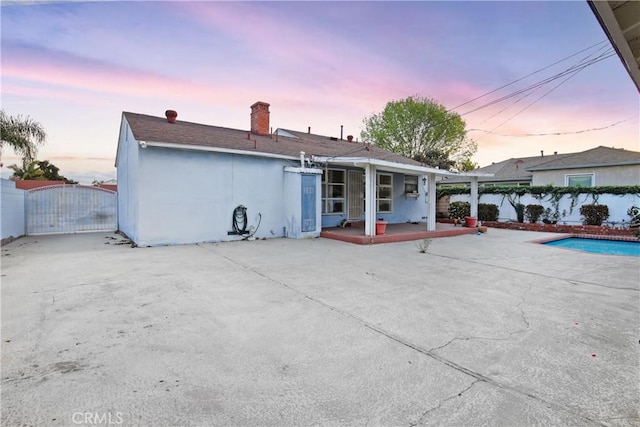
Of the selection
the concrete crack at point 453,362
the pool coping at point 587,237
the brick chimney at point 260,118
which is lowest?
the concrete crack at point 453,362

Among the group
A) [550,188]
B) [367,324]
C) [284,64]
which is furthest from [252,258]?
[550,188]

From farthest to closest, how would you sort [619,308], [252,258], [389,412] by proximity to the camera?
1. [252,258]
2. [619,308]
3. [389,412]

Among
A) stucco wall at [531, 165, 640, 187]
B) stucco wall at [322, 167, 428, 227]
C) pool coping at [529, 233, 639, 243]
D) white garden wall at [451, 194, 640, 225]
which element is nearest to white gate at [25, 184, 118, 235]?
stucco wall at [322, 167, 428, 227]

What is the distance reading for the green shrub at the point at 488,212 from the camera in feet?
52.5

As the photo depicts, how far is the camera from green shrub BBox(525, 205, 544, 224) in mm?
14727

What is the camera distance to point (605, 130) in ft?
51.1

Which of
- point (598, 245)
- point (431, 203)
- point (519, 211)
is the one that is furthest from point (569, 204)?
point (431, 203)

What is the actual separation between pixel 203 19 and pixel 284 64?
3602 millimetres

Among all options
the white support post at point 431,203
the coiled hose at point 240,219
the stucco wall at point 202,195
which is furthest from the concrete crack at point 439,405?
the white support post at point 431,203

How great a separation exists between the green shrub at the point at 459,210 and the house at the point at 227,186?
20.9ft

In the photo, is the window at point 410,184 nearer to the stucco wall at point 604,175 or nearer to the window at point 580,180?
the window at point 580,180

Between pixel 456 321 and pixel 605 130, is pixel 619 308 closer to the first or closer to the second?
pixel 456 321

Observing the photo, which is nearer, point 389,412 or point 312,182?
point 389,412

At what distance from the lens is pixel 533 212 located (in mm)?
14836
